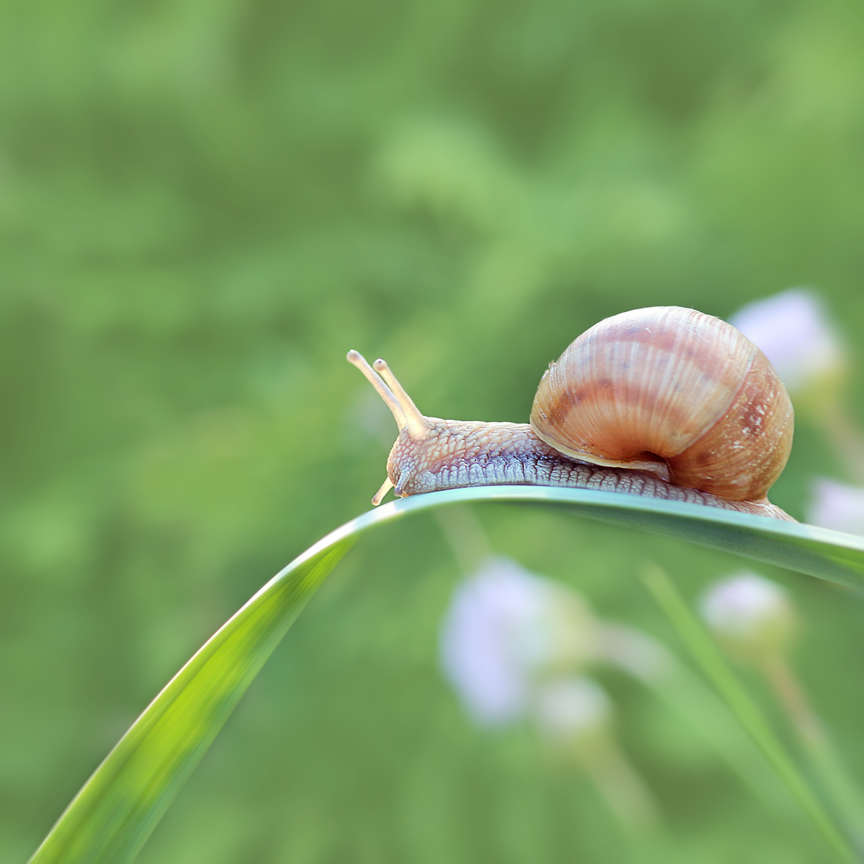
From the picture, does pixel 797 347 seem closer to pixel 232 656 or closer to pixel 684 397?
pixel 684 397

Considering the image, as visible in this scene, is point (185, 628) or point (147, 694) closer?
point (185, 628)

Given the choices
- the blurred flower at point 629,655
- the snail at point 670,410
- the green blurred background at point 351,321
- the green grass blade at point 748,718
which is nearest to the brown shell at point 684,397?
the snail at point 670,410

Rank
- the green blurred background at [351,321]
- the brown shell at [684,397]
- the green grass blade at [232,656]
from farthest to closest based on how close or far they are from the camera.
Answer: the green blurred background at [351,321], the brown shell at [684,397], the green grass blade at [232,656]

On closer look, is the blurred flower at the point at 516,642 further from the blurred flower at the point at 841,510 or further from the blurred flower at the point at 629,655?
the blurred flower at the point at 841,510

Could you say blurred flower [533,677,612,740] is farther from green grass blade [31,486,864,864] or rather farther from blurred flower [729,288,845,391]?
green grass blade [31,486,864,864]

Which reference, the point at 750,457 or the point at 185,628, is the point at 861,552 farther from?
the point at 185,628

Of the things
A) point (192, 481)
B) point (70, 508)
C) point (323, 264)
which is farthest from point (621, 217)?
point (70, 508)

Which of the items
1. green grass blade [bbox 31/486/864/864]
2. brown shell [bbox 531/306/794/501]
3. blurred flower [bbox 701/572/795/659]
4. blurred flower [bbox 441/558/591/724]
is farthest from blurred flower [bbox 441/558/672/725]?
green grass blade [bbox 31/486/864/864]
